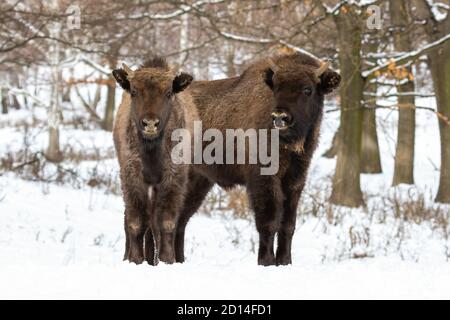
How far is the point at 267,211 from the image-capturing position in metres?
6.55

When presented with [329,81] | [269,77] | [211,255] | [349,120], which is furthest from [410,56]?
[269,77]

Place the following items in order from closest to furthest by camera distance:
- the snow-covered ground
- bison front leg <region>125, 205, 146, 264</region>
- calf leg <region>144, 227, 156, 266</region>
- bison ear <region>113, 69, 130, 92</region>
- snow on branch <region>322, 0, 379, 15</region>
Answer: the snow-covered ground, bison ear <region>113, 69, 130, 92</region>, bison front leg <region>125, 205, 146, 264</region>, calf leg <region>144, 227, 156, 266</region>, snow on branch <region>322, 0, 379, 15</region>

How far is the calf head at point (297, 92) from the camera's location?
612 centimetres

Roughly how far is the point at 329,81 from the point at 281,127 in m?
0.85

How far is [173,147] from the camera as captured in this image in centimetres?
646

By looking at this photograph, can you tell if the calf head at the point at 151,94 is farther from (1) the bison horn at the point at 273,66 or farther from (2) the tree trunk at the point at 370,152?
(2) the tree trunk at the point at 370,152

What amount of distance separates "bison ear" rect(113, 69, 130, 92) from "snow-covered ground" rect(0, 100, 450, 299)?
1.62 meters

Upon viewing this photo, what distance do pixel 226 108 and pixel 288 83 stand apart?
1.55 meters

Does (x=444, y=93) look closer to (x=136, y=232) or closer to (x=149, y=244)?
(x=149, y=244)

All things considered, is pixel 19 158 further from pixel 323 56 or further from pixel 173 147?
pixel 173 147

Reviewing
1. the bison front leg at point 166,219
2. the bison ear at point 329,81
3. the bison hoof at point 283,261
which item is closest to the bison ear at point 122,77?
the bison front leg at point 166,219

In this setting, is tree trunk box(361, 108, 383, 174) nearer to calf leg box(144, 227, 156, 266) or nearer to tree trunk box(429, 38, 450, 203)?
tree trunk box(429, 38, 450, 203)

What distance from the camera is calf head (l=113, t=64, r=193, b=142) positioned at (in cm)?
570

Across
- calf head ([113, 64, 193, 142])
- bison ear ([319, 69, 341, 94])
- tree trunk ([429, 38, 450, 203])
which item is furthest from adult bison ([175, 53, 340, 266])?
tree trunk ([429, 38, 450, 203])
